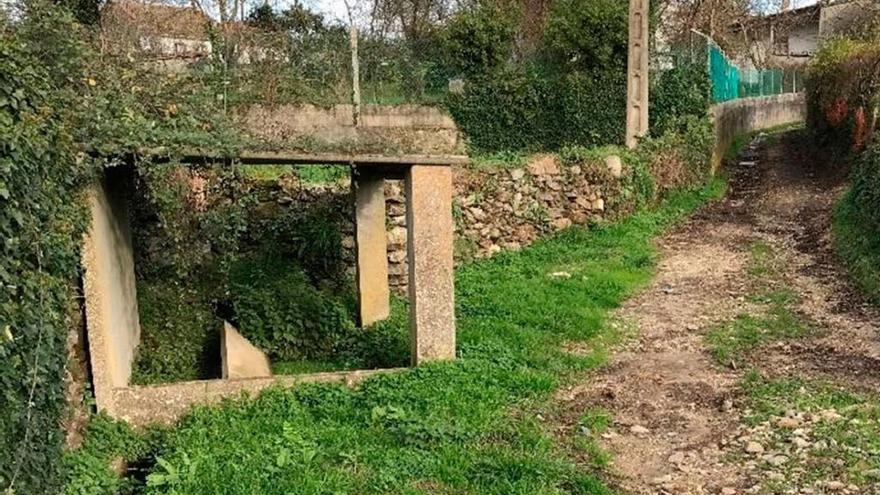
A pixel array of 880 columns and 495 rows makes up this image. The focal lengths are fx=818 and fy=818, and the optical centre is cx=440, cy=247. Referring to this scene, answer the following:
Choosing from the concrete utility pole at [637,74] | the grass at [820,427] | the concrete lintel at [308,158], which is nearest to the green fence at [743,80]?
the concrete utility pole at [637,74]

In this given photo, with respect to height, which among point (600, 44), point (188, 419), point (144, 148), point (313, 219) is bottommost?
point (188, 419)

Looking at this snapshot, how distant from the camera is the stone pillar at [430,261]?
729 centimetres

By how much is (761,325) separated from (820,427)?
2.97 m

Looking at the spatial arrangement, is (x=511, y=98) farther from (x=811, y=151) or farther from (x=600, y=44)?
(x=811, y=151)

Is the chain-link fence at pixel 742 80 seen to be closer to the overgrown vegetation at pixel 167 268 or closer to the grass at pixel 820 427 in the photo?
the overgrown vegetation at pixel 167 268

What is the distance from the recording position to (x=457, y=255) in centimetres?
1238

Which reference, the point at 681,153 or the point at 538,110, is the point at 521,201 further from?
the point at 538,110

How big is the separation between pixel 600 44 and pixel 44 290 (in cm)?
1564

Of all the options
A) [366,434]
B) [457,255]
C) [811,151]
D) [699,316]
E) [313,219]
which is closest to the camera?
[366,434]

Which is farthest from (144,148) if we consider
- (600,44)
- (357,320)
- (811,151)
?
(811,151)

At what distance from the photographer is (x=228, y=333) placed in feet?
28.3

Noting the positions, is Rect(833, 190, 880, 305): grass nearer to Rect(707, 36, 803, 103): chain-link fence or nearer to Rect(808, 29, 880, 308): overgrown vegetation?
Rect(808, 29, 880, 308): overgrown vegetation

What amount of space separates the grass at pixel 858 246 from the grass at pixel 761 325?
876 millimetres

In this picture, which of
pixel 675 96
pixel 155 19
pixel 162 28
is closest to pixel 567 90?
pixel 675 96
